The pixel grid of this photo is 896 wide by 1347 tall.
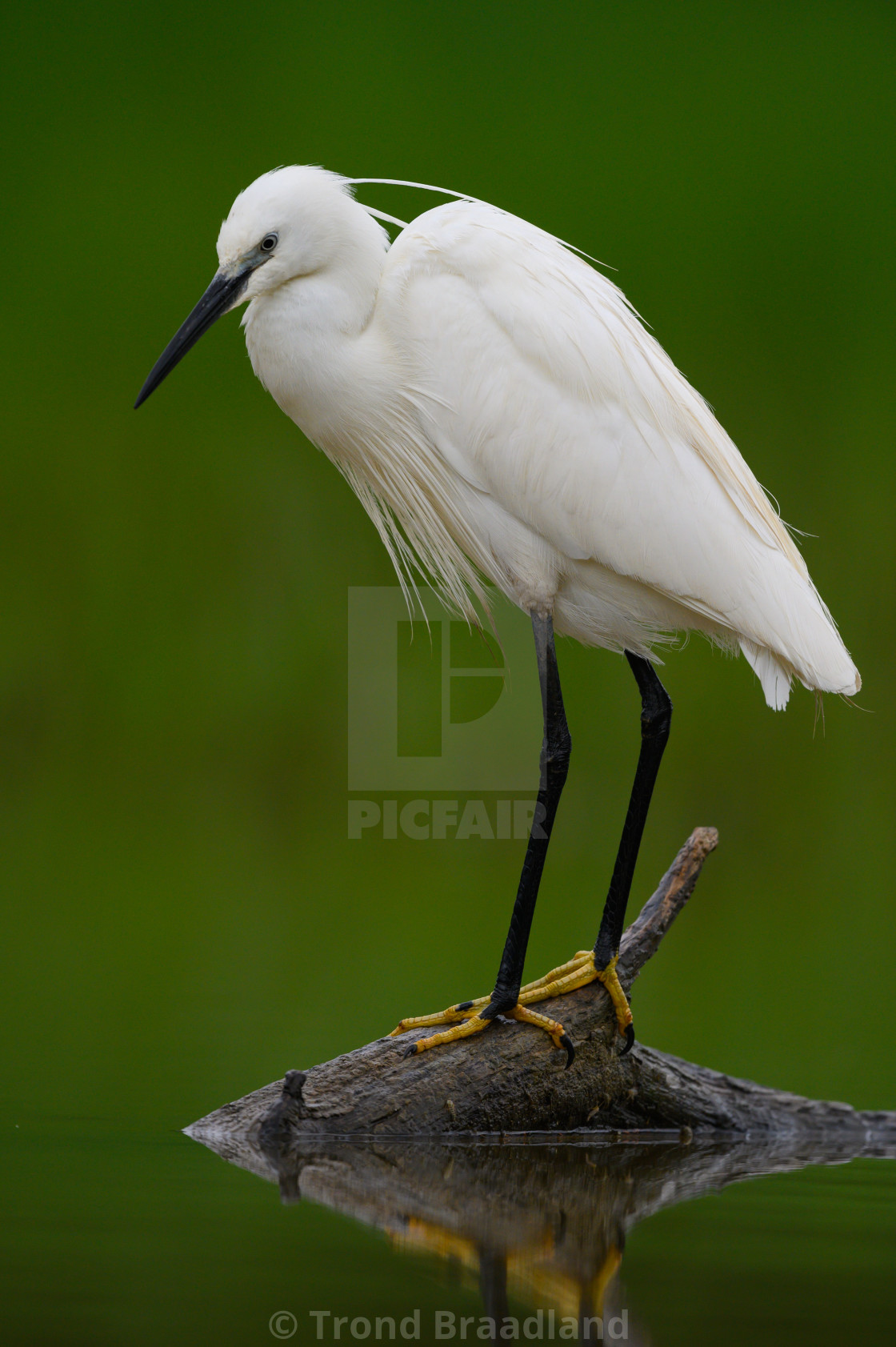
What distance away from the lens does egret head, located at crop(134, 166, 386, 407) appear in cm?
294

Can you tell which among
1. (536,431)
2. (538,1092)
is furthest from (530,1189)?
(536,431)

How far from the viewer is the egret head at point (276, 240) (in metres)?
2.94

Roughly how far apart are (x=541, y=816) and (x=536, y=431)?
0.78 m

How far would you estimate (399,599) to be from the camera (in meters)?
5.73

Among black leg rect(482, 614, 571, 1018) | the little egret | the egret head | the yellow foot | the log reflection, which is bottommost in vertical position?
the log reflection

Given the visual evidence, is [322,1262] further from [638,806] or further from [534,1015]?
[638,806]

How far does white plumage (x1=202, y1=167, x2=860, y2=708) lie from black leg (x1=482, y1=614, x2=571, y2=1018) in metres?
0.13

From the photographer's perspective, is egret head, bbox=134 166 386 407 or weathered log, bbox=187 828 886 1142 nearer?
weathered log, bbox=187 828 886 1142

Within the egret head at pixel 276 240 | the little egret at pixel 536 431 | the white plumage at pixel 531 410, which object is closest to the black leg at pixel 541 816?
the little egret at pixel 536 431

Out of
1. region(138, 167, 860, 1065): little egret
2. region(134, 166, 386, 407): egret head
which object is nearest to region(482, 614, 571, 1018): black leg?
region(138, 167, 860, 1065): little egret

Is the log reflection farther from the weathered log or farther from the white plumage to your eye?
the white plumage

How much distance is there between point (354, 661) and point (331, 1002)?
263 cm

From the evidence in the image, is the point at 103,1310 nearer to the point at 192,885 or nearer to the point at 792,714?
the point at 192,885

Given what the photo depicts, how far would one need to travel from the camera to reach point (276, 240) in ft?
9.73
